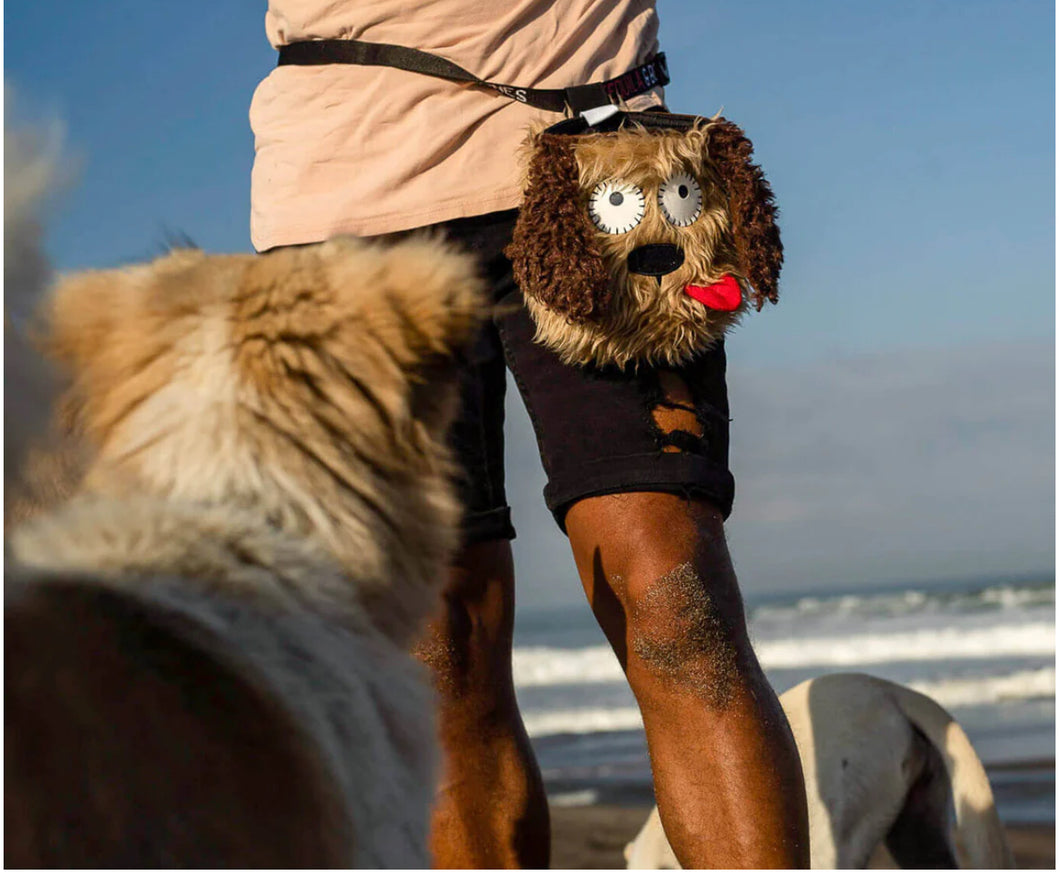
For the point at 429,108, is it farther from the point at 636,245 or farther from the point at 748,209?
the point at 748,209

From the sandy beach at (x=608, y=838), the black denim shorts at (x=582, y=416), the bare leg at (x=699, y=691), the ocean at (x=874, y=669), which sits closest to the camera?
the bare leg at (x=699, y=691)

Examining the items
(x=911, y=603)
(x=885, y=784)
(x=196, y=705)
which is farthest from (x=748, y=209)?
(x=911, y=603)

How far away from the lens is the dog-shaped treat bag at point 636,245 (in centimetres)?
196

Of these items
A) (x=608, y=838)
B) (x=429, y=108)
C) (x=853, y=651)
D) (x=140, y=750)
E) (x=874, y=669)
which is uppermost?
(x=429, y=108)

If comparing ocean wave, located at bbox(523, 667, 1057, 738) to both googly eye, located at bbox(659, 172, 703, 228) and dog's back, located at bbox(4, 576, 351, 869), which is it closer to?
googly eye, located at bbox(659, 172, 703, 228)

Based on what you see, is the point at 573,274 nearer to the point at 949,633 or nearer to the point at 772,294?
the point at 772,294

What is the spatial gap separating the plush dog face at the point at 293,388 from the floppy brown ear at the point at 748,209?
2.14ft

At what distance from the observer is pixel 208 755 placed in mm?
1076

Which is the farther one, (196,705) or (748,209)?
(748,209)

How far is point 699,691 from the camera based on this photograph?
1875 millimetres

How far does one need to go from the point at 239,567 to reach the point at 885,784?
2676 millimetres

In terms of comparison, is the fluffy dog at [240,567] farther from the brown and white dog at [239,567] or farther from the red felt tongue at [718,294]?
the red felt tongue at [718,294]

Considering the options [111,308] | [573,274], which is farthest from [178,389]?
[573,274]

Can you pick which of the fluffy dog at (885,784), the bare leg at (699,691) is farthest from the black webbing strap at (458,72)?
the fluffy dog at (885,784)
